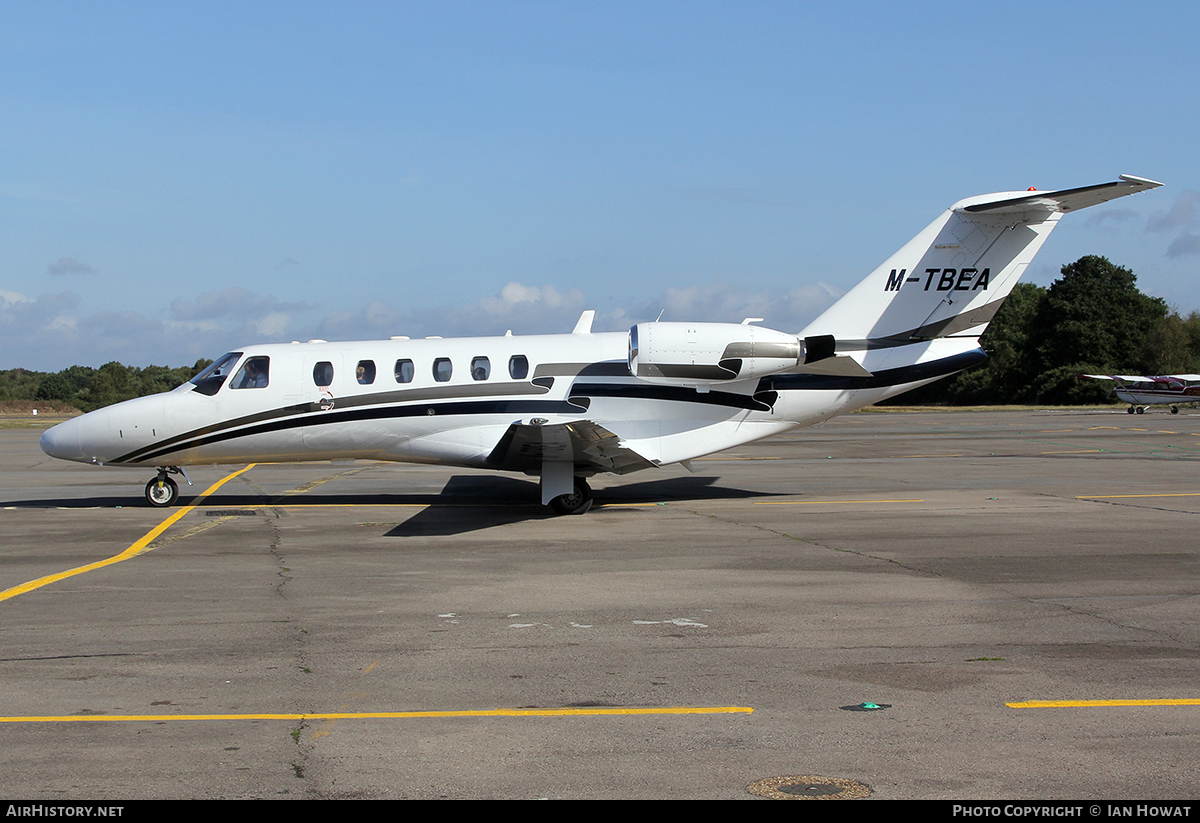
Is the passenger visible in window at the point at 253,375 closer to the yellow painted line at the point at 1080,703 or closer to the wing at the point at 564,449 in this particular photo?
the wing at the point at 564,449

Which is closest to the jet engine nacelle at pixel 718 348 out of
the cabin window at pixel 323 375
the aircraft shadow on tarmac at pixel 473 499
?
the aircraft shadow on tarmac at pixel 473 499

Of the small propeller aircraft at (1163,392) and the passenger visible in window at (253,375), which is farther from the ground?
the passenger visible in window at (253,375)

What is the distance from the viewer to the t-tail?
15.6 metres

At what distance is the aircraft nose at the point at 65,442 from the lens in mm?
16172

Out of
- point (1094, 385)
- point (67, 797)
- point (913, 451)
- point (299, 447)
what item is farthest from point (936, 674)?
point (1094, 385)

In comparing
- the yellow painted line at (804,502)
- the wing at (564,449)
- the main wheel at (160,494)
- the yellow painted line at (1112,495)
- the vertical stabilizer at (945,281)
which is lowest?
the yellow painted line at (1112,495)

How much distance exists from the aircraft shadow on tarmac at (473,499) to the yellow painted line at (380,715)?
886 cm

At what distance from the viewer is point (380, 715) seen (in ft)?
18.4

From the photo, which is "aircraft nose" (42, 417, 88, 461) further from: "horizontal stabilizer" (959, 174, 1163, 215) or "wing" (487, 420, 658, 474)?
"horizontal stabilizer" (959, 174, 1163, 215)

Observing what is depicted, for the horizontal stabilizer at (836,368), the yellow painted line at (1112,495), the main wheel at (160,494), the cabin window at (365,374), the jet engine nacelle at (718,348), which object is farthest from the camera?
the main wheel at (160,494)

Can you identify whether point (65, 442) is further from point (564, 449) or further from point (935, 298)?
point (935, 298)

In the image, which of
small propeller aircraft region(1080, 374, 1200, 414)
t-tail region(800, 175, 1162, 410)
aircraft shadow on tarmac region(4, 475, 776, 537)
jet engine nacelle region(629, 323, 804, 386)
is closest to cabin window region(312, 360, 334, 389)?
aircraft shadow on tarmac region(4, 475, 776, 537)

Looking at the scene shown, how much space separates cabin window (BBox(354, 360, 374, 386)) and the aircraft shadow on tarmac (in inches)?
94.6

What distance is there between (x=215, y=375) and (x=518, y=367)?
17.5 ft
